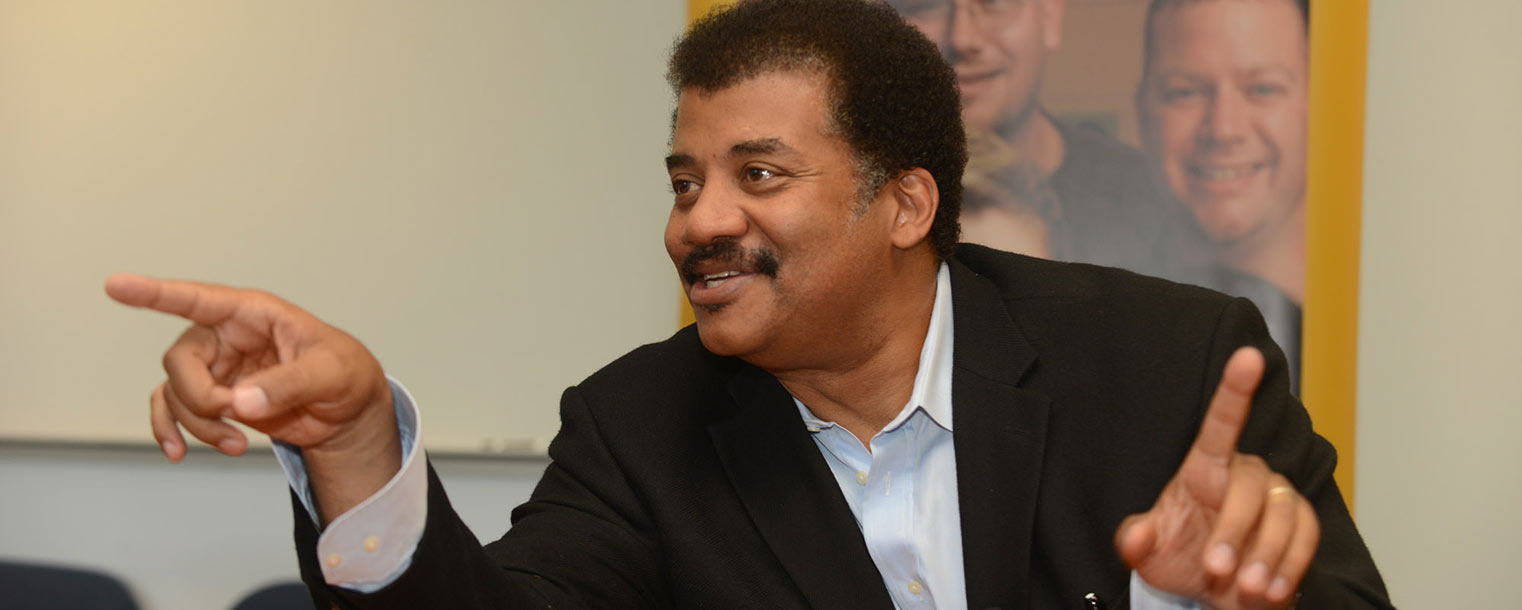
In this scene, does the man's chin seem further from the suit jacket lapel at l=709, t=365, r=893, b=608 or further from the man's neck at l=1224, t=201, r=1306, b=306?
the man's neck at l=1224, t=201, r=1306, b=306

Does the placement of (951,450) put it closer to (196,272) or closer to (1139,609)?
(1139,609)

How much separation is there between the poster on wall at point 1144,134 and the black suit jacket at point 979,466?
0.81 meters

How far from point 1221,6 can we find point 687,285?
1.62 metres

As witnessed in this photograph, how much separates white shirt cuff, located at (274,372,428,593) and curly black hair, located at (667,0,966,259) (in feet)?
2.91

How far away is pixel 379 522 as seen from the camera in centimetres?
143

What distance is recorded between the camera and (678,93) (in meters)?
2.20

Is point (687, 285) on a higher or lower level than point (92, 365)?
higher

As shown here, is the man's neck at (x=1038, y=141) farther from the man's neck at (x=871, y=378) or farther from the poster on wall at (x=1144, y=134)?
the man's neck at (x=871, y=378)

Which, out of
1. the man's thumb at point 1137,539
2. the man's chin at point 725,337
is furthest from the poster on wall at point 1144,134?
the man's thumb at point 1137,539

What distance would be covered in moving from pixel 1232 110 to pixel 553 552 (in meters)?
1.98

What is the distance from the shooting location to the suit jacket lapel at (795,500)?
190cm

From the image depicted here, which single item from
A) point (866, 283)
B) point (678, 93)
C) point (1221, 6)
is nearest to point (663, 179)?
point (678, 93)

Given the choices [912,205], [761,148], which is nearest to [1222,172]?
[912,205]

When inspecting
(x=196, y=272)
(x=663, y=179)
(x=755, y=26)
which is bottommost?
(x=196, y=272)
